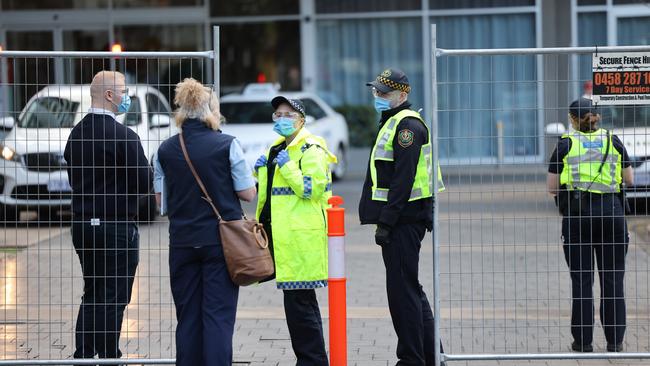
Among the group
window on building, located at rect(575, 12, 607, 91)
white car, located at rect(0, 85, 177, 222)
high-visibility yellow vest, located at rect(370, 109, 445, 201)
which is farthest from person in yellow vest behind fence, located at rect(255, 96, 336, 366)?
window on building, located at rect(575, 12, 607, 91)

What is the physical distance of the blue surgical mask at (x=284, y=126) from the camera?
23.1 ft

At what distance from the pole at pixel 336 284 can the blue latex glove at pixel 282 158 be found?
407mm

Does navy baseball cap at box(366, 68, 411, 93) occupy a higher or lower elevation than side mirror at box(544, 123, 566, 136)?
higher

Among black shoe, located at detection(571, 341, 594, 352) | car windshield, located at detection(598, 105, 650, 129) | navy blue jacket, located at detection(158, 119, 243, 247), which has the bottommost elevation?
black shoe, located at detection(571, 341, 594, 352)

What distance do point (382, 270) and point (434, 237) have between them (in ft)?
16.7

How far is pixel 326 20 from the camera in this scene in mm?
24547

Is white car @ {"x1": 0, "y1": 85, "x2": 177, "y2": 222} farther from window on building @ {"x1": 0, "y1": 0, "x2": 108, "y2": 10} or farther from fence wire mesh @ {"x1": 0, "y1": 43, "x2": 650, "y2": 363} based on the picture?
window on building @ {"x1": 0, "y1": 0, "x2": 108, "y2": 10}

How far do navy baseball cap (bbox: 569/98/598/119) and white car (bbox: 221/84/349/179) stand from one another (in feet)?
34.2

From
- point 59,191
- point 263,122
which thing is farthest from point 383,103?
point 263,122

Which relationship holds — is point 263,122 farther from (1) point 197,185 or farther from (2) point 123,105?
(1) point 197,185

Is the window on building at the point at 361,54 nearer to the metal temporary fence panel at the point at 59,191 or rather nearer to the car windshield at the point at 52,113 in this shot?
the metal temporary fence panel at the point at 59,191

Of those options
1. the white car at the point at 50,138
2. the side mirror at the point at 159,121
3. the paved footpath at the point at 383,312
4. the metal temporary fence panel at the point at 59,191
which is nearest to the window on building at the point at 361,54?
the paved footpath at the point at 383,312

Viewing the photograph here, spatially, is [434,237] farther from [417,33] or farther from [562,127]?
[417,33]

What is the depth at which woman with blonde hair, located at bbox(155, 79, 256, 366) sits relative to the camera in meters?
6.29
